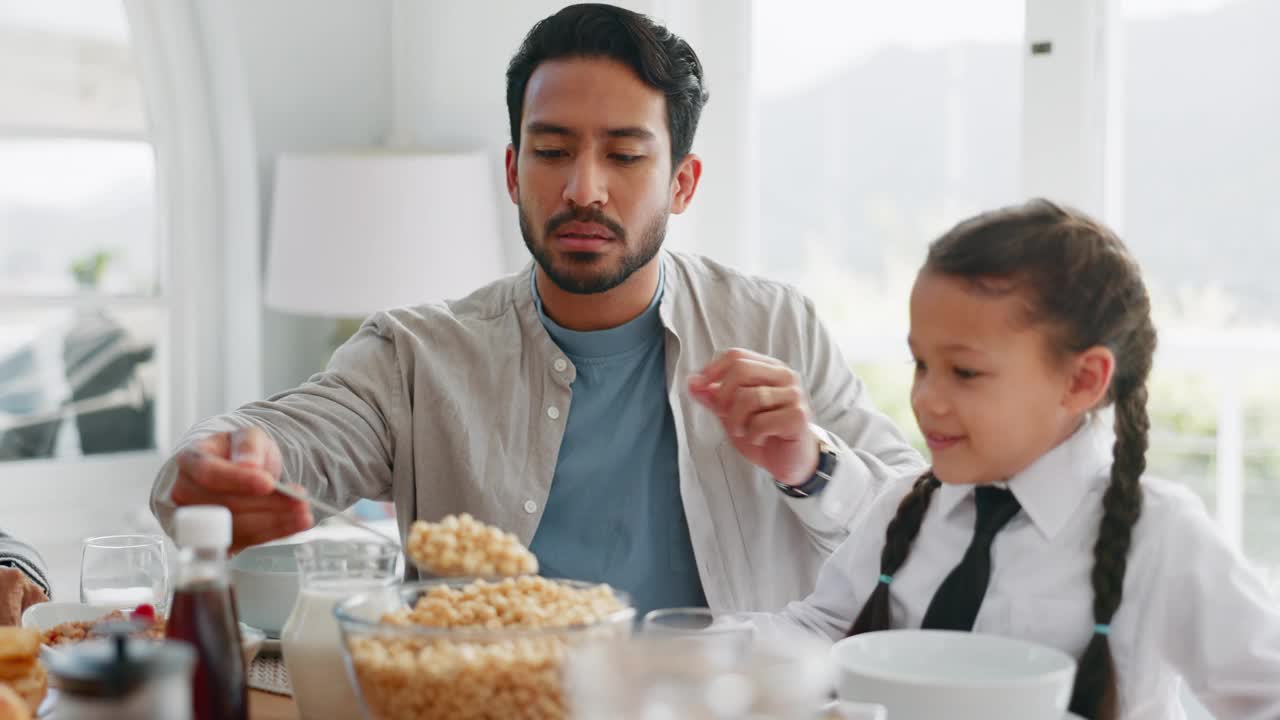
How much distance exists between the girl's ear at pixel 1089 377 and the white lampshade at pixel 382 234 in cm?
202

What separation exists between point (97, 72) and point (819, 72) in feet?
6.10

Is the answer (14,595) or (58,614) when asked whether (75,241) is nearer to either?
(14,595)

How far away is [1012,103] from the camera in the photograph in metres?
3.01

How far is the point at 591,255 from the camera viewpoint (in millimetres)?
1870

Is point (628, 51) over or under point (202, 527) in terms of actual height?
over

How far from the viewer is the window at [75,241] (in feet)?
10.9

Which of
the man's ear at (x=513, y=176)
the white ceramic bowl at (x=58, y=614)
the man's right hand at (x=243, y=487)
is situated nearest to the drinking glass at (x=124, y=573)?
the white ceramic bowl at (x=58, y=614)

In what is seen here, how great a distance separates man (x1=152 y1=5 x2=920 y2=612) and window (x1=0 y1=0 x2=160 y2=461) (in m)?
1.74

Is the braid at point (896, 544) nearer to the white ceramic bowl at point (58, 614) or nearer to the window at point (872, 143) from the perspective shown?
the white ceramic bowl at point (58, 614)

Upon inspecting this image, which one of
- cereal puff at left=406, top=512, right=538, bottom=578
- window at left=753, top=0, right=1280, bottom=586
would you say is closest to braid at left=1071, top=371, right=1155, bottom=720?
cereal puff at left=406, top=512, right=538, bottom=578

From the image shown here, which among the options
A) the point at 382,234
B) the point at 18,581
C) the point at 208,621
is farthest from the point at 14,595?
the point at 382,234

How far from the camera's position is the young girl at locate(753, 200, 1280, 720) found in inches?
45.7

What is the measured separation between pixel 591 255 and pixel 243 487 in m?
0.80

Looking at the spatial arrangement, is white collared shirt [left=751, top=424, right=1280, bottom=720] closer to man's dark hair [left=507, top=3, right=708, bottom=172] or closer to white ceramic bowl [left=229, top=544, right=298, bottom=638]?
white ceramic bowl [left=229, top=544, right=298, bottom=638]
